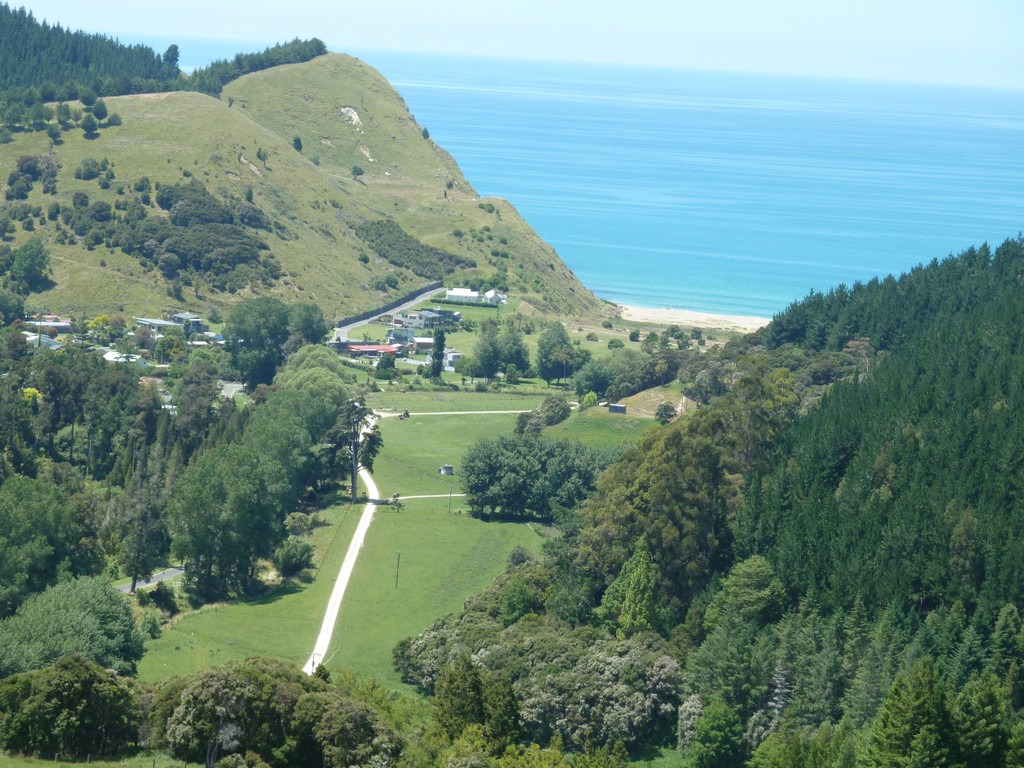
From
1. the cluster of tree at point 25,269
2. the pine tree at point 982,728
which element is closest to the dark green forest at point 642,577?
the pine tree at point 982,728

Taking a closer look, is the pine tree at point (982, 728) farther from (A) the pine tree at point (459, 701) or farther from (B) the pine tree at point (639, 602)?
(B) the pine tree at point (639, 602)

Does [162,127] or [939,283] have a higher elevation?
[162,127]

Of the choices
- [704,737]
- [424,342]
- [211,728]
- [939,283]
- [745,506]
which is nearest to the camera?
[211,728]

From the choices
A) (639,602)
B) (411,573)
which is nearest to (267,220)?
(411,573)

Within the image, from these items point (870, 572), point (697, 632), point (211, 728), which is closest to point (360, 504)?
point (697, 632)

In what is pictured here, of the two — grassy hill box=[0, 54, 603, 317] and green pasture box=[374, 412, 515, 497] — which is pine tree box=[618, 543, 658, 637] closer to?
green pasture box=[374, 412, 515, 497]

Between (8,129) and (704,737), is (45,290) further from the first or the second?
(704,737)

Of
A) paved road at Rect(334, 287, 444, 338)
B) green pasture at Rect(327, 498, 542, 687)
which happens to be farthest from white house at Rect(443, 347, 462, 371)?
green pasture at Rect(327, 498, 542, 687)

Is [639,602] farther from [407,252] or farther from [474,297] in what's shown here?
[407,252]
